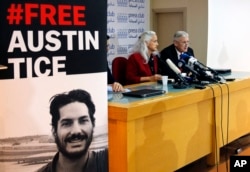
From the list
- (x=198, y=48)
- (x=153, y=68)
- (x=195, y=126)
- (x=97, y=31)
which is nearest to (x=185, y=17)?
(x=198, y=48)

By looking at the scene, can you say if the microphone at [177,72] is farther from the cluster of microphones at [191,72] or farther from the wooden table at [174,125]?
the wooden table at [174,125]

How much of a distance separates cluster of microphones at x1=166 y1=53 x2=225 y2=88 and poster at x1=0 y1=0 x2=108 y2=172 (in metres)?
1.67

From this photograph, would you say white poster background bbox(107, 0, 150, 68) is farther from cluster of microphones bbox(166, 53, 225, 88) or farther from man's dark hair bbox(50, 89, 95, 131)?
man's dark hair bbox(50, 89, 95, 131)

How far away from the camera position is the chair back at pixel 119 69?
420 cm

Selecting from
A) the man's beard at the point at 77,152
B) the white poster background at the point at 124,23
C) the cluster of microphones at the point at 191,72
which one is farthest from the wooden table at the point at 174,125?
the white poster background at the point at 124,23

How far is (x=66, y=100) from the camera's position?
72.6 inches

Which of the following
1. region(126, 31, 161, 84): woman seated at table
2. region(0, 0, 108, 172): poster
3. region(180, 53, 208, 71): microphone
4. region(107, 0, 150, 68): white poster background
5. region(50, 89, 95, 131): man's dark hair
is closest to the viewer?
region(0, 0, 108, 172): poster

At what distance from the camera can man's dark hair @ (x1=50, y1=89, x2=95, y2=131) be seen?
5.96ft

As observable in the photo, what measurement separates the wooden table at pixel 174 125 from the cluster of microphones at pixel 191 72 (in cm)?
12

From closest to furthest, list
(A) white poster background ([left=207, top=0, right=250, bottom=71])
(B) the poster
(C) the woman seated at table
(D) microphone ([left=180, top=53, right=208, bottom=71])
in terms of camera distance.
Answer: (B) the poster < (D) microphone ([left=180, top=53, right=208, bottom=71]) < (C) the woman seated at table < (A) white poster background ([left=207, top=0, right=250, bottom=71])

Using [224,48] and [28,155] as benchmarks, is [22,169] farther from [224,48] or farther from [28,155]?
[224,48]

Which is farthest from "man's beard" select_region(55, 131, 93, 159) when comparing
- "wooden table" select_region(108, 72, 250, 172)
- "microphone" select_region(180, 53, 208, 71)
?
"microphone" select_region(180, 53, 208, 71)

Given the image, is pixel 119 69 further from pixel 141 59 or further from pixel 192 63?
pixel 192 63

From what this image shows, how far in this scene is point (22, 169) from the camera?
176cm
